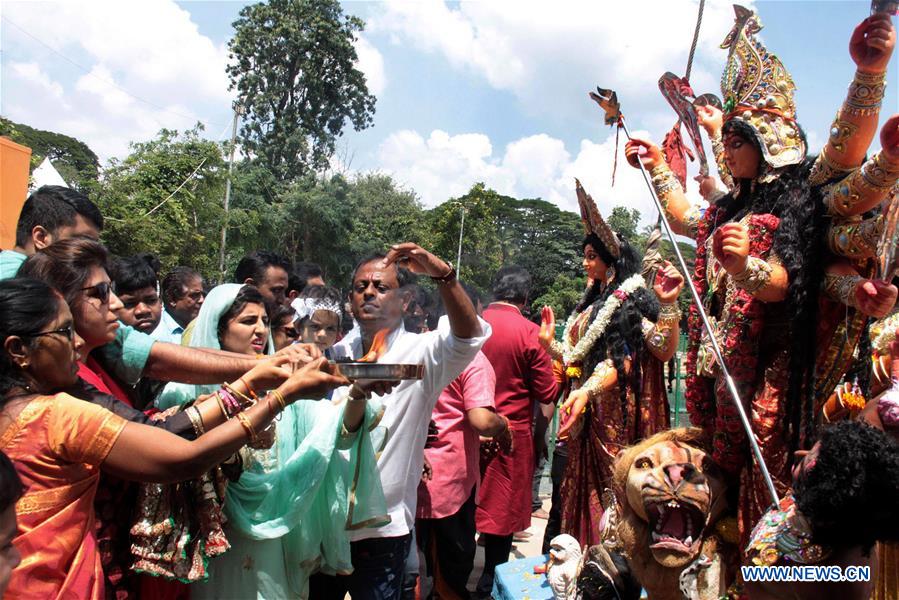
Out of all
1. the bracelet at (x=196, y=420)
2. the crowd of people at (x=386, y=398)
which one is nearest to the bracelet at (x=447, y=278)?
the crowd of people at (x=386, y=398)

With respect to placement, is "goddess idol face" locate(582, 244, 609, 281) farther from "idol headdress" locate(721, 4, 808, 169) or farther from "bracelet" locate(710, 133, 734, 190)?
"idol headdress" locate(721, 4, 808, 169)

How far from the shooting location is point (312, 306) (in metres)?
3.31

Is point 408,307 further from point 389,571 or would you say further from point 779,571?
point 779,571

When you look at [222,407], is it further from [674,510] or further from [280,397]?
[674,510]

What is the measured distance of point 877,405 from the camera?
2.06m

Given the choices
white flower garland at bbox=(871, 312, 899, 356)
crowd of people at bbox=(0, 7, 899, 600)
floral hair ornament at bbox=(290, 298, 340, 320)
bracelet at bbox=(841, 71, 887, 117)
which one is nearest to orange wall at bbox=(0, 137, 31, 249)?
crowd of people at bbox=(0, 7, 899, 600)

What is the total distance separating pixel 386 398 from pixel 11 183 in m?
5.53

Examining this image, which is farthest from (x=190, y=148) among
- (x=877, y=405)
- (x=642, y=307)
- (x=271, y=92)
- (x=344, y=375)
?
(x=271, y=92)

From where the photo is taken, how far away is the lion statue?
2.40 meters

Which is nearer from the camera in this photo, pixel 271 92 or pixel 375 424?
pixel 375 424

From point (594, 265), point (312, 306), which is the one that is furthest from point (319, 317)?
point (594, 265)

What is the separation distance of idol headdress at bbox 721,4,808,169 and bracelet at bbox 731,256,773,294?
43cm

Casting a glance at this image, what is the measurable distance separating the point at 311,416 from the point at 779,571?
1.91 m

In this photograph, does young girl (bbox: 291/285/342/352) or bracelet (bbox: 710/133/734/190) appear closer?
bracelet (bbox: 710/133/734/190)
